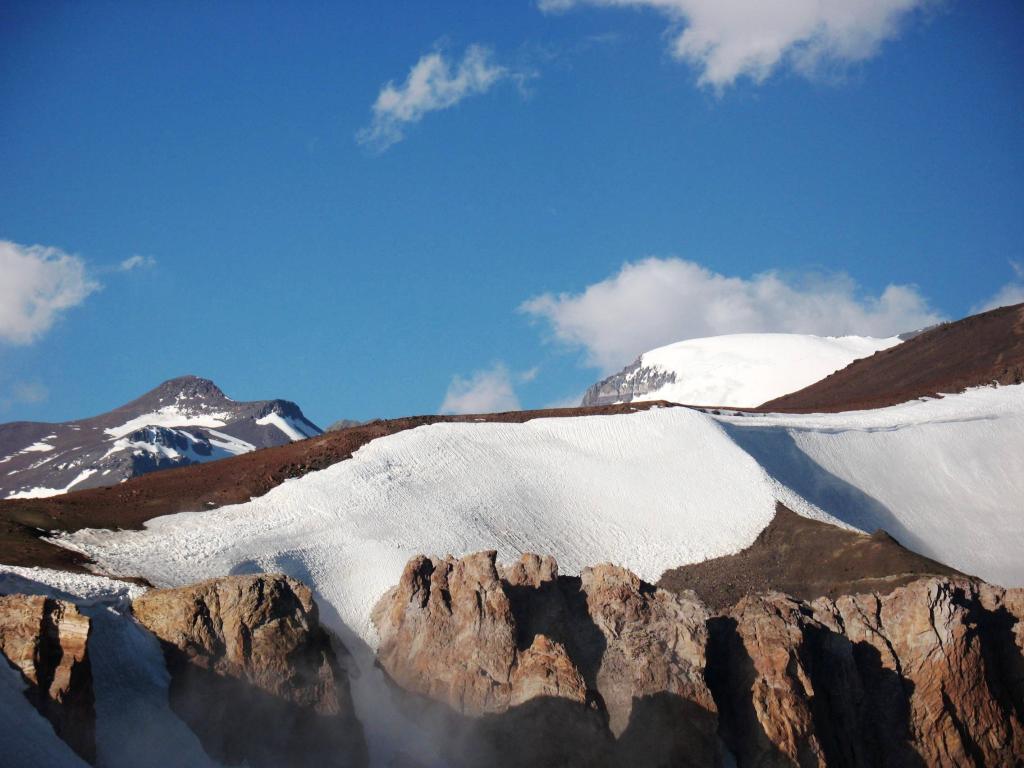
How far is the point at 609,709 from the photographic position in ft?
127

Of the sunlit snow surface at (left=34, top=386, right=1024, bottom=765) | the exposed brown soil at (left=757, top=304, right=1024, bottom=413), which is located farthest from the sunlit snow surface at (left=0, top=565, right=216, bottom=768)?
the exposed brown soil at (left=757, top=304, right=1024, bottom=413)

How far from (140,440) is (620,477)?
116 m

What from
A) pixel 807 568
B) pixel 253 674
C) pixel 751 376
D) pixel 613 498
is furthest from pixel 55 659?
pixel 751 376

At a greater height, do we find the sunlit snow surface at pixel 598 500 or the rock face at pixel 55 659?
the sunlit snow surface at pixel 598 500

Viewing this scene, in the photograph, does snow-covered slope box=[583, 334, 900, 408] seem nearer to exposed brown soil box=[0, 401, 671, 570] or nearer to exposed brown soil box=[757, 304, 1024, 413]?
exposed brown soil box=[757, 304, 1024, 413]

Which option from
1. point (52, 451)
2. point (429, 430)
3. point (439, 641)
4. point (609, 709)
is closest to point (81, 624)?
point (439, 641)

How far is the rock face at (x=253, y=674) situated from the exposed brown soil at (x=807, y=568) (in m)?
21.4

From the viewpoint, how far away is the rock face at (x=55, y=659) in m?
28.2

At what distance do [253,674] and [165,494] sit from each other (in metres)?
19.9

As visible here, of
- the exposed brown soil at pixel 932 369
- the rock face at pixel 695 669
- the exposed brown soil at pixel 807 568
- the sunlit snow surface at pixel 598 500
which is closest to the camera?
the rock face at pixel 695 669

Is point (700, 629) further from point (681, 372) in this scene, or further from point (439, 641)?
point (681, 372)

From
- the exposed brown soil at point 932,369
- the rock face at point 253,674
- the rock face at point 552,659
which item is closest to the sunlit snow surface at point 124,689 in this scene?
the rock face at point 253,674

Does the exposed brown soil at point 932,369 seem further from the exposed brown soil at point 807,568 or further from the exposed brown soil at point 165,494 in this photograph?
the exposed brown soil at point 165,494

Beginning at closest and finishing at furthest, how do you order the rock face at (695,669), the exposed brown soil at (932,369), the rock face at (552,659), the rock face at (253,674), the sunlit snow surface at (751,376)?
the rock face at (253,674)
the rock face at (552,659)
the rock face at (695,669)
the exposed brown soil at (932,369)
the sunlit snow surface at (751,376)
